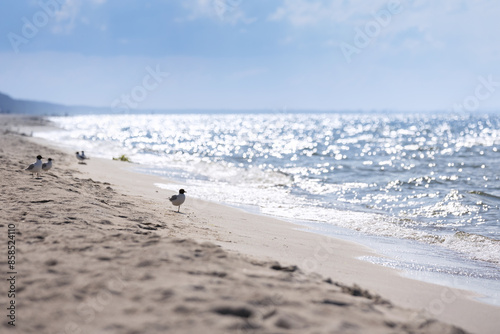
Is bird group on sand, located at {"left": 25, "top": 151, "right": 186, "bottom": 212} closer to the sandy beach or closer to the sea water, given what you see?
the sandy beach

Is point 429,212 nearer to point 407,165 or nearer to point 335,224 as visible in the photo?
point 335,224

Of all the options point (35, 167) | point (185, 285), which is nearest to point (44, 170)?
point (35, 167)

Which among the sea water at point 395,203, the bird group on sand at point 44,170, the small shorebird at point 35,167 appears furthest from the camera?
the small shorebird at point 35,167

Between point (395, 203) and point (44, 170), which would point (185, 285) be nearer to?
point (44, 170)

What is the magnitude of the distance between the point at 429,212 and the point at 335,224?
15.2ft

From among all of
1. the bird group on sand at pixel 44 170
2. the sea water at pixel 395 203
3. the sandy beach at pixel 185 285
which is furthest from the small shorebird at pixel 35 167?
the sea water at pixel 395 203

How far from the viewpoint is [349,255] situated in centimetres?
884

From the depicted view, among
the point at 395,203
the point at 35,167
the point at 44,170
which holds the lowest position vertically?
the point at 44,170

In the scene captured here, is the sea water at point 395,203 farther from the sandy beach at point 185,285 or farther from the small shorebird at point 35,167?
the small shorebird at point 35,167

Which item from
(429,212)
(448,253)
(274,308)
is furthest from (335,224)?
(274,308)

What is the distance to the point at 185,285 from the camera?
509cm

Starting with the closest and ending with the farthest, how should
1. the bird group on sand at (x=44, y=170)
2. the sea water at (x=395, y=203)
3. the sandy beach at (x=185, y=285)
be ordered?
the sandy beach at (x=185, y=285), the sea water at (x=395, y=203), the bird group on sand at (x=44, y=170)

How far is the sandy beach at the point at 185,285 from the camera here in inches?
175

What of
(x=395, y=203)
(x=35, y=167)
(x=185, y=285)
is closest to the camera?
(x=185, y=285)
